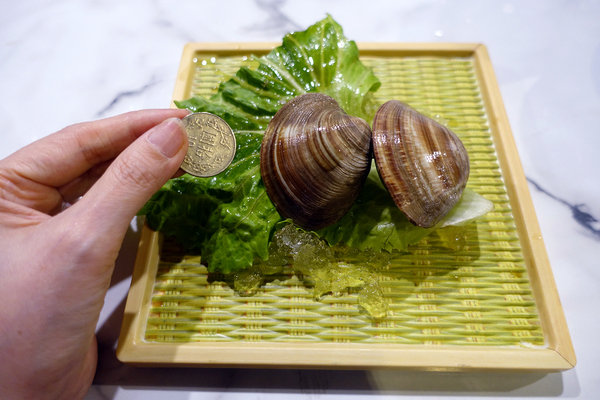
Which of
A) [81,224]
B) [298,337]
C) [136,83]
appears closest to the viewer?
[81,224]

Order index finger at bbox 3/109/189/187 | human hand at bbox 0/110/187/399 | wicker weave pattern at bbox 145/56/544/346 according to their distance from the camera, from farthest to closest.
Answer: wicker weave pattern at bbox 145/56/544/346 → index finger at bbox 3/109/189/187 → human hand at bbox 0/110/187/399

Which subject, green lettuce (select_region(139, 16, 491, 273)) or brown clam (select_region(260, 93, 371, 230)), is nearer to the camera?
brown clam (select_region(260, 93, 371, 230))

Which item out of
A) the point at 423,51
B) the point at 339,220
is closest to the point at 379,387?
the point at 339,220

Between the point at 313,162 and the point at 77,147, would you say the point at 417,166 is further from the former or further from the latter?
the point at 77,147

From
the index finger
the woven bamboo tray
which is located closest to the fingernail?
the index finger

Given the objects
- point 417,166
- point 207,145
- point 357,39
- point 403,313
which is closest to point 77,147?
point 207,145

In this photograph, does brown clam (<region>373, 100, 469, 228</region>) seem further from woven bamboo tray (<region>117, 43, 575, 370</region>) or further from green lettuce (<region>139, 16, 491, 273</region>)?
woven bamboo tray (<region>117, 43, 575, 370</region>)

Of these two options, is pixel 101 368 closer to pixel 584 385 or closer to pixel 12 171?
pixel 12 171
